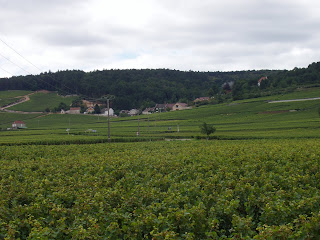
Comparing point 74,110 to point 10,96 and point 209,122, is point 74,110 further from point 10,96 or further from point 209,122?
point 209,122

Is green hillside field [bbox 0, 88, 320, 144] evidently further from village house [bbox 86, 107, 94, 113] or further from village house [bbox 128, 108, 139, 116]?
village house [bbox 128, 108, 139, 116]

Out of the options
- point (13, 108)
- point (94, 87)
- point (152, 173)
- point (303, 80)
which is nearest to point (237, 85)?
point (303, 80)

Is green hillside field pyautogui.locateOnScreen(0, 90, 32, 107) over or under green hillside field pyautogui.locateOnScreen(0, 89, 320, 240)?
over

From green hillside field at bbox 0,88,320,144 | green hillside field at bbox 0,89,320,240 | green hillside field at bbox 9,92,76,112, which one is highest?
green hillside field at bbox 9,92,76,112

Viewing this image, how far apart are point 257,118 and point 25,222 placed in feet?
272

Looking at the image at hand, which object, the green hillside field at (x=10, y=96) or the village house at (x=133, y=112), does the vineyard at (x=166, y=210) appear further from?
the green hillside field at (x=10, y=96)

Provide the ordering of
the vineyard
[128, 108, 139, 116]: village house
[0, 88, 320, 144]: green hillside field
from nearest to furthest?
the vineyard → [0, 88, 320, 144]: green hillside field → [128, 108, 139, 116]: village house

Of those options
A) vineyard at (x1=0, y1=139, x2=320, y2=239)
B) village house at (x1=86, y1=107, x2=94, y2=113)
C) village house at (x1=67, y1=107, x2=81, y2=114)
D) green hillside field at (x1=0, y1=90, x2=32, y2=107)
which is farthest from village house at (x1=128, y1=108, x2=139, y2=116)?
vineyard at (x1=0, y1=139, x2=320, y2=239)

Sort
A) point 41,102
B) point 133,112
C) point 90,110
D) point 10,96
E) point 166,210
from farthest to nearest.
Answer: point 10,96 < point 133,112 < point 41,102 < point 90,110 < point 166,210

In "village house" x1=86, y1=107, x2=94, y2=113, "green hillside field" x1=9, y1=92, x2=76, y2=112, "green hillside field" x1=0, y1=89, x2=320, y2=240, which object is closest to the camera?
"green hillside field" x1=0, y1=89, x2=320, y2=240

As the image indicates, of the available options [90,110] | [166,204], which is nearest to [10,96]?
[90,110]

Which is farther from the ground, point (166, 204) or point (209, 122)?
point (166, 204)

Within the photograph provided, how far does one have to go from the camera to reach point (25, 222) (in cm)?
999

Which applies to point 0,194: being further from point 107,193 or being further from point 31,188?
point 107,193
